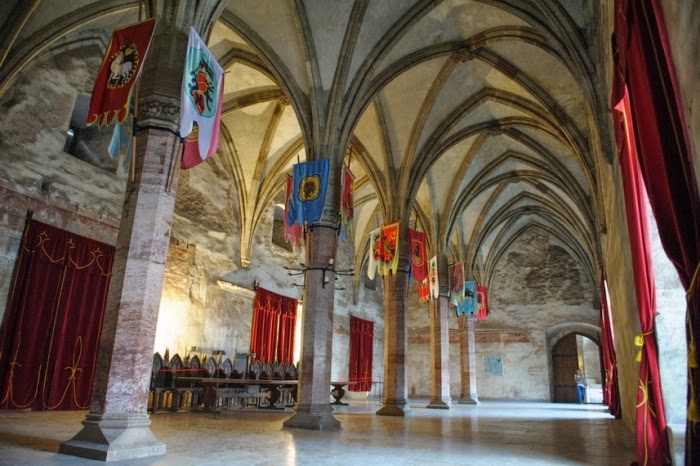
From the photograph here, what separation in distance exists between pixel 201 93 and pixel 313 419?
18.6 feet

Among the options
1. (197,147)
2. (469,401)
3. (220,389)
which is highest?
(197,147)

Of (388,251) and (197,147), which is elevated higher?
(388,251)

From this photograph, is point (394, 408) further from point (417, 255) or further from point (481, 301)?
point (481, 301)

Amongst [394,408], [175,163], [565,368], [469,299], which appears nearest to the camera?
[175,163]

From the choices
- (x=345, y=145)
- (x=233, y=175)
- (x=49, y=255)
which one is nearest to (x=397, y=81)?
(x=345, y=145)

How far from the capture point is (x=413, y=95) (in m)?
14.2

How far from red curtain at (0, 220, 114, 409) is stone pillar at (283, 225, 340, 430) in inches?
208

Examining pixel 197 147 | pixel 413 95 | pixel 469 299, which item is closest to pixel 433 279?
pixel 469 299

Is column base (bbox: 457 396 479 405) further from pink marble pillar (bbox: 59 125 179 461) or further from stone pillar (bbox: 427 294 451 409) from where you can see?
pink marble pillar (bbox: 59 125 179 461)

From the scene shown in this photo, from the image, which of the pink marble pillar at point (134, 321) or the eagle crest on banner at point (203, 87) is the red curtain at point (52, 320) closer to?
the pink marble pillar at point (134, 321)

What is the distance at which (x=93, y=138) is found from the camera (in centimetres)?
1254

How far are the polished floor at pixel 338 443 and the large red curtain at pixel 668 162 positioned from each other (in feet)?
9.72

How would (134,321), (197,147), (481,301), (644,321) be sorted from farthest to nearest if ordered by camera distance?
(481,301) → (197,147) → (134,321) → (644,321)

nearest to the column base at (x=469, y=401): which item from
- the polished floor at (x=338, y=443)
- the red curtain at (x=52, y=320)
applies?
the polished floor at (x=338, y=443)
